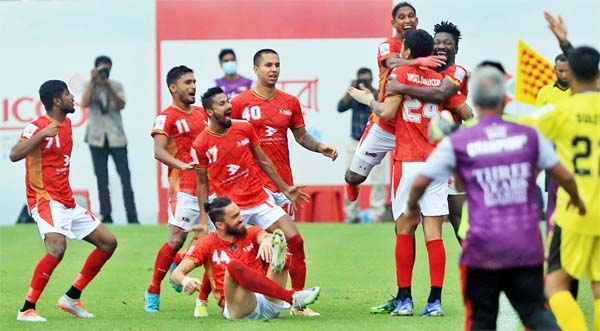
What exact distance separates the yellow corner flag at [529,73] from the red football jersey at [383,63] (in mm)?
8663

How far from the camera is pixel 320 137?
22578 millimetres

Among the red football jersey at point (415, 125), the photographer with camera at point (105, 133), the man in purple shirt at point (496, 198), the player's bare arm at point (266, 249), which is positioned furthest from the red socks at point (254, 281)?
the photographer with camera at point (105, 133)

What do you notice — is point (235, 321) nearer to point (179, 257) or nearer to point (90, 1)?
point (179, 257)

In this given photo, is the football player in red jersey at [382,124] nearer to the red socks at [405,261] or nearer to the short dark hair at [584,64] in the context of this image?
the red socks at [405,261]

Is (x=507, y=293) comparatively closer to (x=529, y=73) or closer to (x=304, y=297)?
(x=304, y=297)

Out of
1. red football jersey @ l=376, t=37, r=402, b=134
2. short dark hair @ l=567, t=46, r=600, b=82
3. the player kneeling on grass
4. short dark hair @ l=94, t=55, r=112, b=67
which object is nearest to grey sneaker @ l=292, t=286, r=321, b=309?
the player kneeling on grass

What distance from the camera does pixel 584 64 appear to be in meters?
9.12

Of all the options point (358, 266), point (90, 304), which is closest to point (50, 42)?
point (358, 266)

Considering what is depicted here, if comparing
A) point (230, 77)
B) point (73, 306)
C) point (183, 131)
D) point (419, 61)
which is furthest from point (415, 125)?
point (230, 77)

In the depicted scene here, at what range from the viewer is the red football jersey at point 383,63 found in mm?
12242

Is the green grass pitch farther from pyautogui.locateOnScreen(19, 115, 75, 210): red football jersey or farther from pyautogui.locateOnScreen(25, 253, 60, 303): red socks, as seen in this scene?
pyautogui.locateOnScreen(19, 115, 75, 210): red football jersey

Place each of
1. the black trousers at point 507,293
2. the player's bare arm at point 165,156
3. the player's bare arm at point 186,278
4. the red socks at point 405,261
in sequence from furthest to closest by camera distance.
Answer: the player's bare arm at point 165,156, the red socks at point 405,261, the player's bare arm at point 186,278, the black trousers at point 507,293

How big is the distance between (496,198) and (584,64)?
147cm

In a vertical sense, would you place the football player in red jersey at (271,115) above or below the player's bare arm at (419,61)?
below
